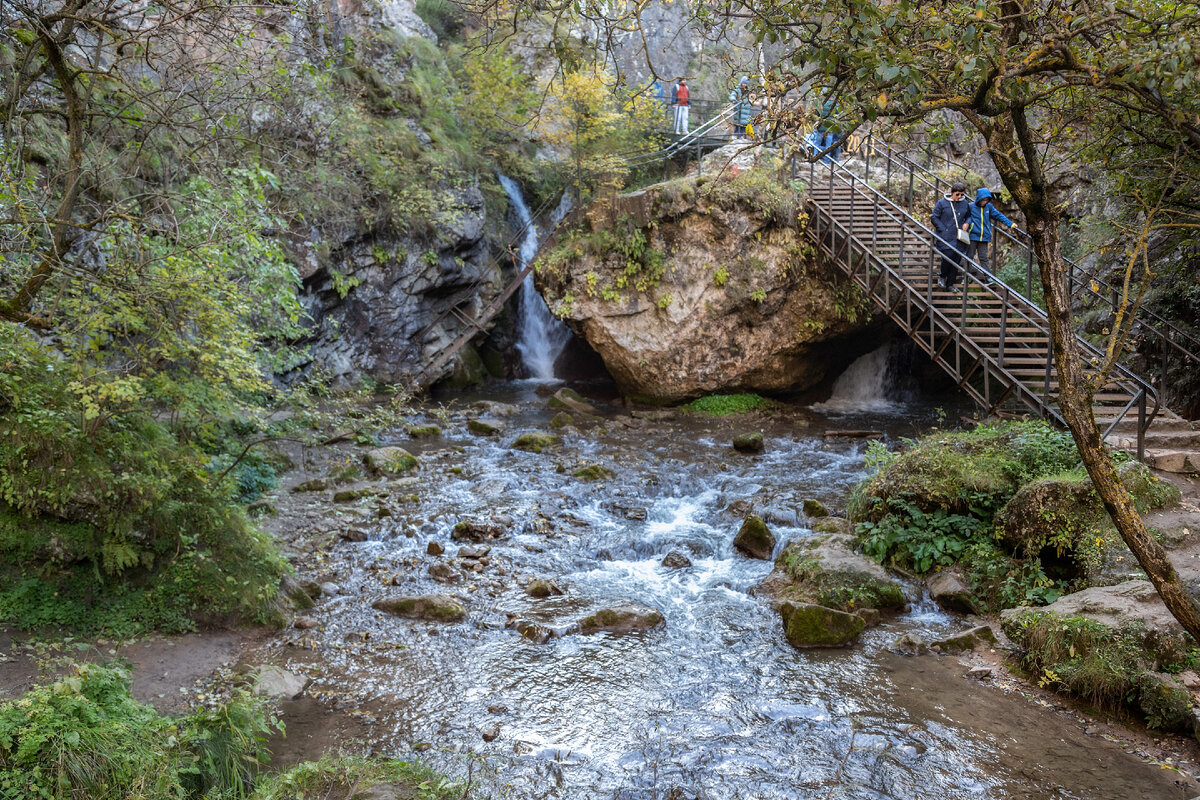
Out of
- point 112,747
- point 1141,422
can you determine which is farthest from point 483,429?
point 112,747

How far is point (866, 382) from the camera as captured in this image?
18.4 m

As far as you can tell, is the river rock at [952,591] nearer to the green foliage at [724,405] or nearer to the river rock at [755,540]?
the river rock at [755,540]

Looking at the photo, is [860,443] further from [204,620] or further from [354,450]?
[204,620]

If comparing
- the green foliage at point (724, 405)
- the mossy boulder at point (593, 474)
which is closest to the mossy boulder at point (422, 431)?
the mossy boulder at point (593, 474)

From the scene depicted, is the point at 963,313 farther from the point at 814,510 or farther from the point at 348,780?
the point at 348,780

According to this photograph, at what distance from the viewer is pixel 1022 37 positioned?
4988 mm

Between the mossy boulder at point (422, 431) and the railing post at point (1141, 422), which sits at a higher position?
the railing post at point (1141, 422)

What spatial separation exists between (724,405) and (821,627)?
32.9 ft

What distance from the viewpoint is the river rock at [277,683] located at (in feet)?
19.3

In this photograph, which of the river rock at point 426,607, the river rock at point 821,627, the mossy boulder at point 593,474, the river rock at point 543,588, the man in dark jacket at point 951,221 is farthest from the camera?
the mossy boulder at point 593,474

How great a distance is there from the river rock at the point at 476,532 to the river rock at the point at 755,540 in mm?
3141

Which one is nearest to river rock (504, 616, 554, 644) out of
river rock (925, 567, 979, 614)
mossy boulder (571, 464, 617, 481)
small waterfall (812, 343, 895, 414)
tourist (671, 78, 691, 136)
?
river rock (925, 567, 979, 614)

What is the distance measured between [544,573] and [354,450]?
5.89 m

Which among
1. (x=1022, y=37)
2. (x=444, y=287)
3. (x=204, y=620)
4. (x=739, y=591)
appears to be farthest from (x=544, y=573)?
(x=444, y=287)
